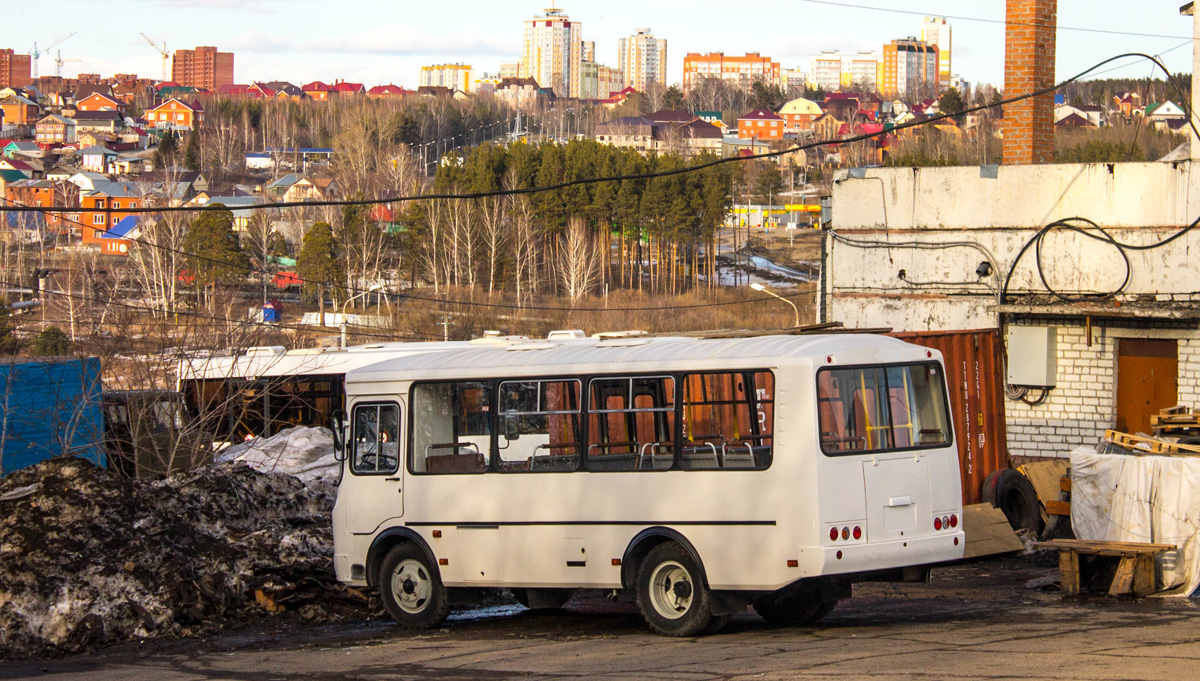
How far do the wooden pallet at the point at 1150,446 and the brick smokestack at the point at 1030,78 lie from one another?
775 cm

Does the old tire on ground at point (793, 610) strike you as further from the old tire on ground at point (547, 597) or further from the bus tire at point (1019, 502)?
the bus tire at point (1019, 502)

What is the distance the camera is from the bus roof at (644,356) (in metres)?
10.3

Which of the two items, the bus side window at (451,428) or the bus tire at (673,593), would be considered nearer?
the bus tire at (673,593)

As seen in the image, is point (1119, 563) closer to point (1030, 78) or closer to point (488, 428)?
point (488, 428)

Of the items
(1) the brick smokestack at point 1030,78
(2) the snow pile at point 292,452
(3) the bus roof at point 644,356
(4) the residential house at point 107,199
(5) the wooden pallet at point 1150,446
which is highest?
(4) the residential house at point 107,199

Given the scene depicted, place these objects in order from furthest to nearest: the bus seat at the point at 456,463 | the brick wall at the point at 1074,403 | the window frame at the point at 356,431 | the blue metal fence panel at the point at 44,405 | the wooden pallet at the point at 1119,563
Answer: the blue metal fence panel at the point at 44,405
the brick wall at the point at 1074,403
the window frame at the point at 356,431
the wooden pallet at the point at 1119,563
the bus seat at the point at 456,463

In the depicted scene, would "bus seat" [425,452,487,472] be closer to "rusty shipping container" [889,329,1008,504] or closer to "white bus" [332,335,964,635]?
"white bus" [332,335,964,635]

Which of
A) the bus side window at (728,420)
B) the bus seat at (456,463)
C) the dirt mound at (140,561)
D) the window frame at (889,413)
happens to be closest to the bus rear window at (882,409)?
the window frame at (889,413)

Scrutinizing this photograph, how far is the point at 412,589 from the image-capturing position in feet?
40.6

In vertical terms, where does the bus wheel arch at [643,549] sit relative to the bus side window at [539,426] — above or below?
below

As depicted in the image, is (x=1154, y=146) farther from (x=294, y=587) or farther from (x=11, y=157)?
(x=11, y=157)

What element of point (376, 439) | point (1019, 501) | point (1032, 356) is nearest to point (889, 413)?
point (376, 439)

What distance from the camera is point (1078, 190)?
64.2 feet

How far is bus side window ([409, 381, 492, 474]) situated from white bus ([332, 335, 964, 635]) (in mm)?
17
